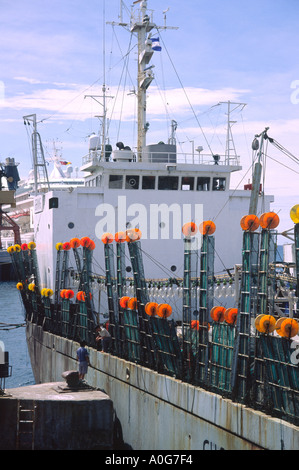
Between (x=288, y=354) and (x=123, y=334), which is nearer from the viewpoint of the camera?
(x=288, y=354)

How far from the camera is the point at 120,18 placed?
126 ft

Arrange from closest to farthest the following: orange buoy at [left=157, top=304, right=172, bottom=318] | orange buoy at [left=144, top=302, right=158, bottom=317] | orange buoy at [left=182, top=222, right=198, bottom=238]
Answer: orange buoy at [left=182, top=222, right=198, bottom=238]
orange buoy at [left=157, top=304, right=172, bottom=318]
orange buoy at [left=144, top=302, right=158, bottom=317]

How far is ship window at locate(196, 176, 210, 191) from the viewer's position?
1480 inches

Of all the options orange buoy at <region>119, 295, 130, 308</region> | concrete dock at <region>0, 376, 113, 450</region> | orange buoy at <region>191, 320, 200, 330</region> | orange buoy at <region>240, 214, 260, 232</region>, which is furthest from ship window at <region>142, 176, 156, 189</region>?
orange buoy at <region>240, 214, 260, 232</region>

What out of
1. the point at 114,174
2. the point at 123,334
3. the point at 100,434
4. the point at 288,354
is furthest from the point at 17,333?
the point at 288,354

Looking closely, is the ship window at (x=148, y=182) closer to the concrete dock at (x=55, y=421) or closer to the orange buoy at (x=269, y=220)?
the concrete dock at (x=55, y=421)

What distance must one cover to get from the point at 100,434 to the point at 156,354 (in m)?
3.28

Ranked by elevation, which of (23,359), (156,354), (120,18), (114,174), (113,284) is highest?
(120,18)

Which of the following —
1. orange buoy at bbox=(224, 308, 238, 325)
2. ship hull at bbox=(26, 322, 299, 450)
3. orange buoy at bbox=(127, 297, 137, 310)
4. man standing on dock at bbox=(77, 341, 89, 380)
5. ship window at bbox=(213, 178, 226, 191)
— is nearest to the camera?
ship hull at bbox=(26, 322, 299, 450)

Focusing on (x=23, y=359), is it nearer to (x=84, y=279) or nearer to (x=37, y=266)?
(x=37, y=266)

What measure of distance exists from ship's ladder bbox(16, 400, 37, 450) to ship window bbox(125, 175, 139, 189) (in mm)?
18851

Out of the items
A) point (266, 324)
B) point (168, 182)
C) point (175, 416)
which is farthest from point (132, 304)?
point (168, 182)

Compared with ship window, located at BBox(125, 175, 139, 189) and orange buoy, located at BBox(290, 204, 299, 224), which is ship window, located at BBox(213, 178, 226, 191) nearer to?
ship window, located at BBox(125, 175, 139, 189)

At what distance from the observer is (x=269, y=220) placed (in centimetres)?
1752
